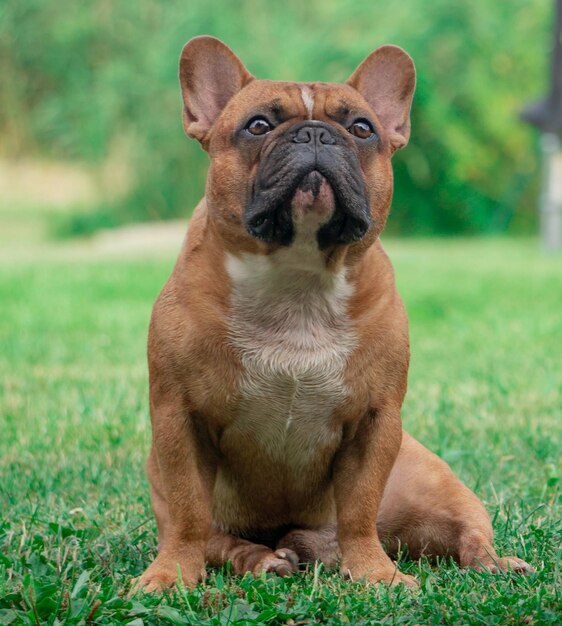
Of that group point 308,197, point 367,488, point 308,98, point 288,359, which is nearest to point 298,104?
point 308,98

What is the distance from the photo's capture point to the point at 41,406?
20.1ft

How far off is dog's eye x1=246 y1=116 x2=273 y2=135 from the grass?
1336 mm

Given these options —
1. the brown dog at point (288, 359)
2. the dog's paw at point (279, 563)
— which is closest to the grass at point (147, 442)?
the dog's paw at point (279, 563)

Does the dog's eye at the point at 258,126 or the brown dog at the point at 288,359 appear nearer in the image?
the brown dog at the point at 288,359

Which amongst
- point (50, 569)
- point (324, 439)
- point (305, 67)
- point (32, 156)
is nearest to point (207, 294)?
point (324, 439)

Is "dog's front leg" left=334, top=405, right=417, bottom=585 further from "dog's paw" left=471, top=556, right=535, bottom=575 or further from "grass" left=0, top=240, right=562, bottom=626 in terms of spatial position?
"dog's paw" left=471, top=556, right=535, bottom=575

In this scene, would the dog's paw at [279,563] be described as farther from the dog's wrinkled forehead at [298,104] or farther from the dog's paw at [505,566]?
the dog's wrinkled forehead at [298,104]

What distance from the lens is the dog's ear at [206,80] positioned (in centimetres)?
377

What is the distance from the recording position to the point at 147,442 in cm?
536

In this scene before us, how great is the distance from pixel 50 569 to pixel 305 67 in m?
16.2

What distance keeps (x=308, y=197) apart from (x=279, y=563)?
1.10m

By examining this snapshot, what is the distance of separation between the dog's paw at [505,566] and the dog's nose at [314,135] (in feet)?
4.32

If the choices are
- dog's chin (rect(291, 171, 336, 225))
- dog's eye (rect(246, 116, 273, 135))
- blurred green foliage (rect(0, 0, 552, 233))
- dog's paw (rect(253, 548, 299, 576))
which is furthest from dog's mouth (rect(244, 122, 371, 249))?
blurred green foliage (rect(0, 0, 552, 233))

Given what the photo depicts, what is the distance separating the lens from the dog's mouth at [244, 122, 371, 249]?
329 cm
